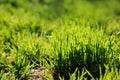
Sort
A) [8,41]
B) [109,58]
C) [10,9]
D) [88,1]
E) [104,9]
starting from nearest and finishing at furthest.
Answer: [109,58] → [8,41] → [10,9] → [104,9] → [88,1]

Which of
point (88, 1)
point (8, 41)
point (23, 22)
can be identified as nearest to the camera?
point (8, 41)

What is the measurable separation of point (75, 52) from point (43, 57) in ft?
1.54

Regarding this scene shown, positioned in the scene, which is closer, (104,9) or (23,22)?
(23,22)

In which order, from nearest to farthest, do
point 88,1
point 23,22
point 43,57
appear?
point 43,57 < point 23,22 < point 88,1

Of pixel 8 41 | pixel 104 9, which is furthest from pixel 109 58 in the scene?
pixel 104 9

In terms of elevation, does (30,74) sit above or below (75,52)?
below

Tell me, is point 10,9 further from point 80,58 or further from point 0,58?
point 80,58

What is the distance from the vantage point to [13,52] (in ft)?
11.4

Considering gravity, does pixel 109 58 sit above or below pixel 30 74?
above

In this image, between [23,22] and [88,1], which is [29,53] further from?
[88,1]

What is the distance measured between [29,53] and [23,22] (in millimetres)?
1534

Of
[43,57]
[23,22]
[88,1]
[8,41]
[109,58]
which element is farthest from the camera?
[88,1]

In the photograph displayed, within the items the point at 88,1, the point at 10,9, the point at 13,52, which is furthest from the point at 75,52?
the point at 88,1

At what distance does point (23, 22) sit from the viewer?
15.8ft
